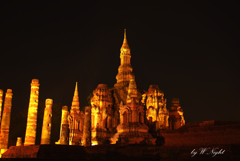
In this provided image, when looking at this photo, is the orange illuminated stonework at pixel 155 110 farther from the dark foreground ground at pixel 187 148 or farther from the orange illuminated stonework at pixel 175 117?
the dark foreground ground at pixel 187 148

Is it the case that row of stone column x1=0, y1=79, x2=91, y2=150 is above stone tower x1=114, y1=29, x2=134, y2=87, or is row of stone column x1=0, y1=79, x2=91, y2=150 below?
below

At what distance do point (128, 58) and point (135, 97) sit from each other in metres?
8.68

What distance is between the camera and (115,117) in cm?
3328

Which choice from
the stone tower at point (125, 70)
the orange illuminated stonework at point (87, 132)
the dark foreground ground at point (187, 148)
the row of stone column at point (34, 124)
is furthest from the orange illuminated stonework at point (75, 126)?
the dark foreground ground at point (187, 148)

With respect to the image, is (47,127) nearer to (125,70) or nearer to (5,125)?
(5,125)

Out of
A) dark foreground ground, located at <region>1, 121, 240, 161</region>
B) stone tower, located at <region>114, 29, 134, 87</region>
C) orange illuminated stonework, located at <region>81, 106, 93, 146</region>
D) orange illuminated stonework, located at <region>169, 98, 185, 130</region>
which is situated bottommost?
dark foreground ground, located at <region>1, 121, 240, 161</region>

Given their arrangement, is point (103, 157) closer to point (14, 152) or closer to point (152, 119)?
point (14, 152)

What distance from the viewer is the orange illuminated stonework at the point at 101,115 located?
30562 mm

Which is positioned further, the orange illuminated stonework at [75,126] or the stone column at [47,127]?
the orange illuminated stonework at [75,126]

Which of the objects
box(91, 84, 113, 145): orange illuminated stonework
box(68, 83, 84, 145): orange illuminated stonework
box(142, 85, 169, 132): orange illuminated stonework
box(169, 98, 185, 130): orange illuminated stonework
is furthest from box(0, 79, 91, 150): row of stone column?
box(169, 98, 185, 130): orange illuminated stonework

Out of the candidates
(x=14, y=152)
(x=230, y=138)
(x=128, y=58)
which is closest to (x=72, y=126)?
(x=128, y=58)

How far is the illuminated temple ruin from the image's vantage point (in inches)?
1075

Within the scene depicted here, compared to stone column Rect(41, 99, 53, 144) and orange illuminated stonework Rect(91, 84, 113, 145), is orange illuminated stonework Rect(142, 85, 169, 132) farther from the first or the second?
stone column Rect(41, 99, 53, 144)

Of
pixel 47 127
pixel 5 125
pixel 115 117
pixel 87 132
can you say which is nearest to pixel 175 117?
pixel 115 117
